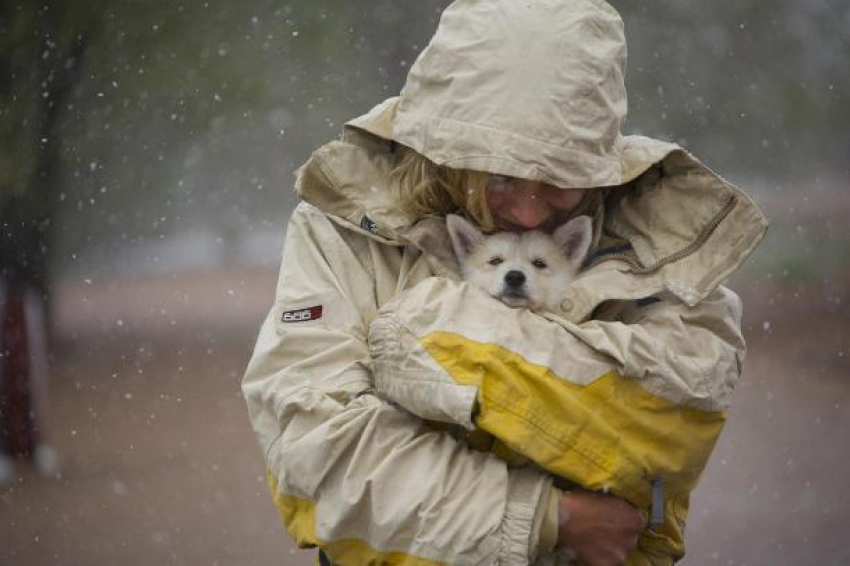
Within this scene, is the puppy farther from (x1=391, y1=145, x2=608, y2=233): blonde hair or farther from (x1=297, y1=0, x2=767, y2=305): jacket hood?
(x1=297, y1=0, x2=767, y2=305): jacket hood

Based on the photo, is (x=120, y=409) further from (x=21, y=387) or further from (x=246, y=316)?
(x=246, y=316)

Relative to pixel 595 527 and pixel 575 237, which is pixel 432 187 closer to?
pixel 575 237

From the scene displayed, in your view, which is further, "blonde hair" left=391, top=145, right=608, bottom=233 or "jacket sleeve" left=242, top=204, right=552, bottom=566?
"blonde hair" left=391, top=145, right=608, bottom=233

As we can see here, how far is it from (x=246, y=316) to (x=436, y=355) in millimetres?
7577

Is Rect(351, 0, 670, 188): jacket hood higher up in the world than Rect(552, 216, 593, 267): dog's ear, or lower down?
higher up

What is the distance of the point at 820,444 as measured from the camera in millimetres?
6848

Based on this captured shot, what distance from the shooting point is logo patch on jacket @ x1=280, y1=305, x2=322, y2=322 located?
2586 mm

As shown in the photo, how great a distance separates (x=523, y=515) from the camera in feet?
7.80

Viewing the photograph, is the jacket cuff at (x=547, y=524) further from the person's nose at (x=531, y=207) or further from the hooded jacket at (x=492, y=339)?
the person's nose at (x=531, y=207)

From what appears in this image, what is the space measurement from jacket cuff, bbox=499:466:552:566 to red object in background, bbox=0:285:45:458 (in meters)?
6.21

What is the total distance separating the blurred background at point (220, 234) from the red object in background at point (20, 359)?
2cm

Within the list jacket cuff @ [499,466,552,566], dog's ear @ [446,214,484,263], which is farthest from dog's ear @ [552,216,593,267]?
jacket cuff @ [499,466,552,566]

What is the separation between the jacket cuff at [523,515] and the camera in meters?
2.36

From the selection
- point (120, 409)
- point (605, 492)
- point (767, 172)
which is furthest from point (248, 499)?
point (605, 492)
